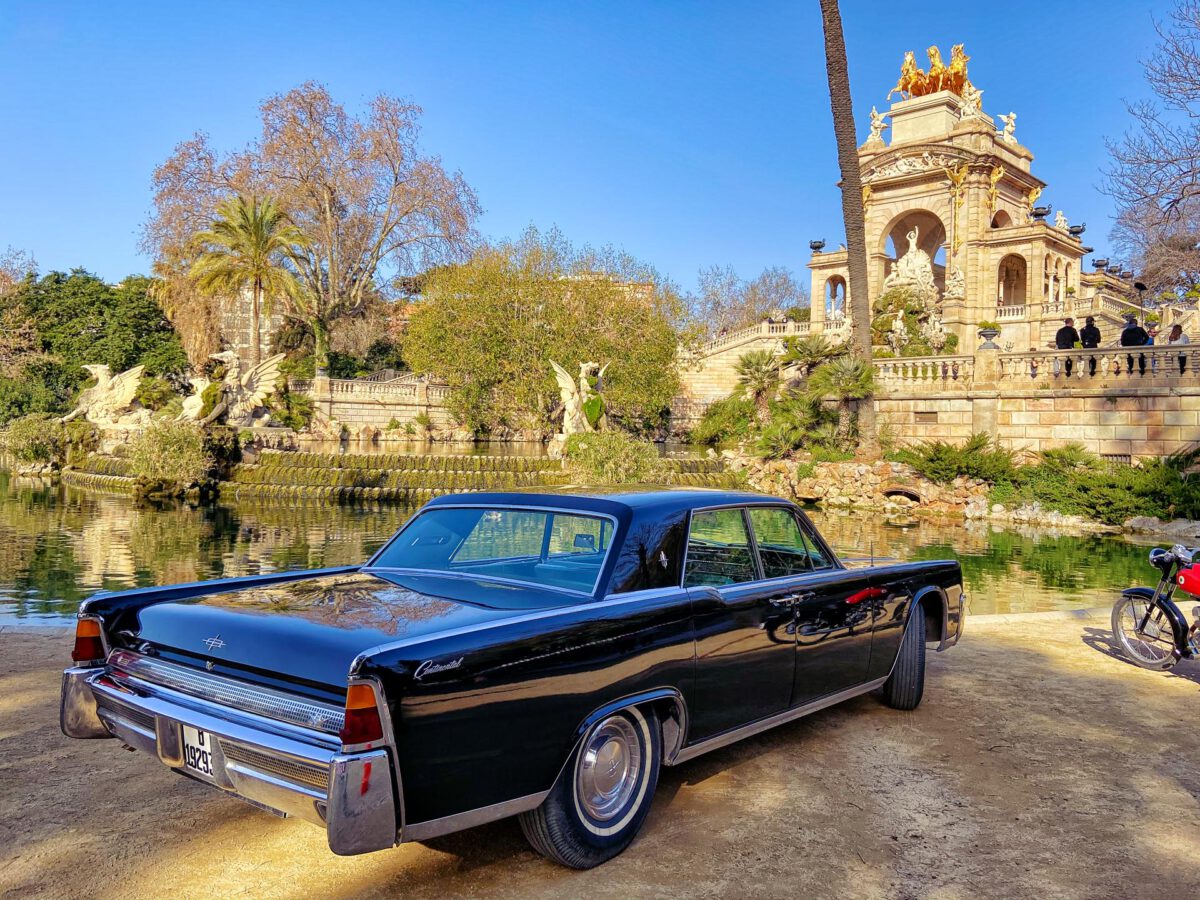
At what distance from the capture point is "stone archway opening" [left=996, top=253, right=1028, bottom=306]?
51.8 metres

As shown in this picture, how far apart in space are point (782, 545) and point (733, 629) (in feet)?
2.72

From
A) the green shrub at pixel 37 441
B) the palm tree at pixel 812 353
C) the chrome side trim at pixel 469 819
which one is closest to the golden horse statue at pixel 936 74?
the palm tree at pixel 812 353

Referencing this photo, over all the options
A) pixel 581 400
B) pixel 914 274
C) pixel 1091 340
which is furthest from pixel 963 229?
pixel 581 400

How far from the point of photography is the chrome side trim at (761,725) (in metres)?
3.74

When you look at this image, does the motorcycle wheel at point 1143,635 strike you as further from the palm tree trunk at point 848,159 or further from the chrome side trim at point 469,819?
the palm tree trunk at point 848,159

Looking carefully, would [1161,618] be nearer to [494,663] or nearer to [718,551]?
[718,551]

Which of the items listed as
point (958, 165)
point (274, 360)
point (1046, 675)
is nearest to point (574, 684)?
point (1046, 675)

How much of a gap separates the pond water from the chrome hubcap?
7445mm

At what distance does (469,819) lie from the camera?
113 inches

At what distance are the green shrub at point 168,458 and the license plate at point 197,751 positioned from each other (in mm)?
21467

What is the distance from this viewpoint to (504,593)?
3584 millimetres

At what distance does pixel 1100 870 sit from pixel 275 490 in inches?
880

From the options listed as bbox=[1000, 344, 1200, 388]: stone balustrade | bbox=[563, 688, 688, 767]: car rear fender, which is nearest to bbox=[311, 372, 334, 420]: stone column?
bbox=[1000, 344, 1200, 388]: stone balustrade

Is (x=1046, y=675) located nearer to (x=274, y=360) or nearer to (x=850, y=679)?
(x=850, y=679)
